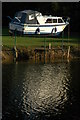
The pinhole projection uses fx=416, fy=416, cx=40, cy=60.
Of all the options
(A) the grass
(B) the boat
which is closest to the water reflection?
(A) the grass

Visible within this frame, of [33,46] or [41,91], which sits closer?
[41,91]

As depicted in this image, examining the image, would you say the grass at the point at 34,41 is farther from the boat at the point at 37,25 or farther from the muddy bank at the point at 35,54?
the boat at the point at 37,25

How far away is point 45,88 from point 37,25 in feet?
65.7

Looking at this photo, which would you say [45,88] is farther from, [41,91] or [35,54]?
[35,54]

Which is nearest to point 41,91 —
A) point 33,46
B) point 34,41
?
point 33,46

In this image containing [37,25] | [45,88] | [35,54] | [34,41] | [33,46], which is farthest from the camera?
[37,25]

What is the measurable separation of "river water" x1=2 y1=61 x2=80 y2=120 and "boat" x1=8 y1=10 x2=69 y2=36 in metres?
10.1

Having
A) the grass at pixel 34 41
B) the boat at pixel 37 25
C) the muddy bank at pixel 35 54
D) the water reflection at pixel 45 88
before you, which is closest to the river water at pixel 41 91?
the water reflection at pixel 45 88

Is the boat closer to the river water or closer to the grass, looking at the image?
the grass

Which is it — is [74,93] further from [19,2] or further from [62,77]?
[19,2]

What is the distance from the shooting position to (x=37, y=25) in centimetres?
4772

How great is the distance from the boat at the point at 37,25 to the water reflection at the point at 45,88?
10.8 m

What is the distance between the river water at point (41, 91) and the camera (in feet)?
75.4

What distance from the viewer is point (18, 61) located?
38438 mm
